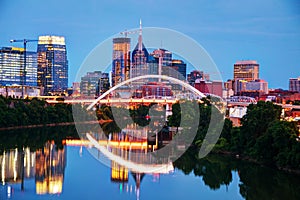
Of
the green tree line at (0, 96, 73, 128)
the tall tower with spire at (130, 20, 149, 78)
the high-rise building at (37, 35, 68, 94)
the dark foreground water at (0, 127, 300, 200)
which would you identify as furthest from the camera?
the high-rise building at (37, 35, 68, 94)

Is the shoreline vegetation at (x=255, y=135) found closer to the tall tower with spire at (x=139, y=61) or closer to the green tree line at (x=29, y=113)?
the green tree line at (x=29, y=113)

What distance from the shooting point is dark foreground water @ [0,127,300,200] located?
10.1 metres

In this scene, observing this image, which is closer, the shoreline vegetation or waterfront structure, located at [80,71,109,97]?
the shoreline vegetation

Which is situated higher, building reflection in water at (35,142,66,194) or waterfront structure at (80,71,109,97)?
waterfront structure at (80,71,109,97)

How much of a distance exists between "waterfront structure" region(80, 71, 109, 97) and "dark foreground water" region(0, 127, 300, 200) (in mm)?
38808

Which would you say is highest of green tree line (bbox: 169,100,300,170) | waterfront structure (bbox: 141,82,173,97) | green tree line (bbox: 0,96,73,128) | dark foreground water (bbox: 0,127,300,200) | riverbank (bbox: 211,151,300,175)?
waterfront structure (bbox: 141,82,173,97)

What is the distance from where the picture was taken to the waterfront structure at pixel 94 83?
174 feet

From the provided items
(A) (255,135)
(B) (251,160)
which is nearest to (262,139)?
(B) (251,160)

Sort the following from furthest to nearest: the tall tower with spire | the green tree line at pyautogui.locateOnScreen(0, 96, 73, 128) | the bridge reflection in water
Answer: the tall tower with spire, the green tree line at pyautogui.locateOnScreen(0, 96, 73, 128), the bridge reflection in water

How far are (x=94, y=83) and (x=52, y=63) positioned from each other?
32.2 feet

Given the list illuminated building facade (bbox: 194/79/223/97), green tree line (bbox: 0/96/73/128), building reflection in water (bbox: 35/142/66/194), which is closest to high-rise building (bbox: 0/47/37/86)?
illuminated building facade (bbox: 194/79/223/97)

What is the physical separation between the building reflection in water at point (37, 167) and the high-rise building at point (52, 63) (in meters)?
45.6

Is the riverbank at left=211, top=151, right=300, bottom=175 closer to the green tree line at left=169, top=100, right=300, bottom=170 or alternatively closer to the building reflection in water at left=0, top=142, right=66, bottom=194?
the green tree line at left=169, top=100, right=300, bottom=170

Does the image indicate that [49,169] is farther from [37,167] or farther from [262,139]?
[262,139]
